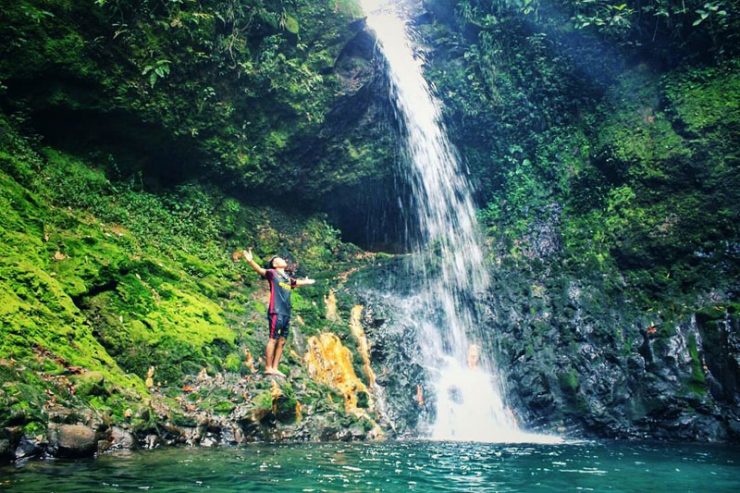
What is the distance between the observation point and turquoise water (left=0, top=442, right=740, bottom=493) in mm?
3748

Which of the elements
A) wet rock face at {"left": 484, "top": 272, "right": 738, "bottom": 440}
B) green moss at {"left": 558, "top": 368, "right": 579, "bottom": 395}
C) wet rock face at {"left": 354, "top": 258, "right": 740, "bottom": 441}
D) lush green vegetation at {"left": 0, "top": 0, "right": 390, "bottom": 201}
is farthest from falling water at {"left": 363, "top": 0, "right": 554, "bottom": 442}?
lush green vegetation at {"left": 0, "top": 0, "right": 390, "bottom": 201}

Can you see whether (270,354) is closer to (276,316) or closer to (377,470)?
(276,316)

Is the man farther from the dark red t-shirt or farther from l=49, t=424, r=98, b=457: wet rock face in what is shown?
l=49, t=424, r=98, b=457: wet rock face

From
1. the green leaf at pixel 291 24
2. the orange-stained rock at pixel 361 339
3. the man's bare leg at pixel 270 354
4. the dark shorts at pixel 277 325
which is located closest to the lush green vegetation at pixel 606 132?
the orange-stained rock at pixel 361 339

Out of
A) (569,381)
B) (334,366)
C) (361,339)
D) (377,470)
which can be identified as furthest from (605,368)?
(377,470)

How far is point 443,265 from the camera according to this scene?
1298 cm

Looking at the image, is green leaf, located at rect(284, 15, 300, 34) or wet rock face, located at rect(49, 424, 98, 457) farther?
green leaf, located at rect(284, 15, 300, 34)

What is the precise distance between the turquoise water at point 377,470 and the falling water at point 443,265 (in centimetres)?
226

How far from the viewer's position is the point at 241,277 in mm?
10672

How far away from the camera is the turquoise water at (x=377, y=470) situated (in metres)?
3.75

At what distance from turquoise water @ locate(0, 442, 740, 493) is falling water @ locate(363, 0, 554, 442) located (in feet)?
7.42

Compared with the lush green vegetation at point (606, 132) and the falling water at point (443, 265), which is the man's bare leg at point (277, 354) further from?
the lush green vegetation at point (606, 132)

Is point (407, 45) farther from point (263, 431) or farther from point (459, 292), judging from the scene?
point (263, 431)

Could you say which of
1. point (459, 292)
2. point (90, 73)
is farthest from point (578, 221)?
point (90, 73)
